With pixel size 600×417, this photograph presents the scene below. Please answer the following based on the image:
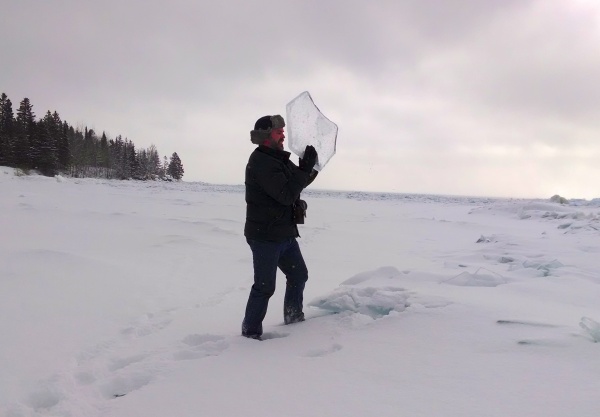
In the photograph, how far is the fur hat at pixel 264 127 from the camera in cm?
283

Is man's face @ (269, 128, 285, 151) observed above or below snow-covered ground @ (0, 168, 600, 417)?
above

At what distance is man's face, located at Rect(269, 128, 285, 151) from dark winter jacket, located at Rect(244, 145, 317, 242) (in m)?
0.06

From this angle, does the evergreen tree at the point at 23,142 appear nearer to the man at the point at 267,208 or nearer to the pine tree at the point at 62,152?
the pine tree at the point at 62,152

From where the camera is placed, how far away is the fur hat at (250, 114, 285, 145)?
283 centimetres

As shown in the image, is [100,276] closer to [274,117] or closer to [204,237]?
[274,117]

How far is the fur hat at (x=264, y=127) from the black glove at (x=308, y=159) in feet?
0.92

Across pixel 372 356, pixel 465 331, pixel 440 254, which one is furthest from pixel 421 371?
pixel 440 254

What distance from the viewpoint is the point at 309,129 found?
3.11 metres

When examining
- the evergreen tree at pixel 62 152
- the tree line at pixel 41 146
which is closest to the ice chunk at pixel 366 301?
→ the tree line at pixel 41 146

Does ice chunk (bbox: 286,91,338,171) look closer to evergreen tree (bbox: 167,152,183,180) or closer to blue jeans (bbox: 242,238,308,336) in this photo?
blue jeans (bbox: 242,238,308,336)

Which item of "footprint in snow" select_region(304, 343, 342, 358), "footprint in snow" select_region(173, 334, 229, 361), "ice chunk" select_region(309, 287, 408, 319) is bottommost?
"footprint in snow" select_region(173, 334, 229, 361)

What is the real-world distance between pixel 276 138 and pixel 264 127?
0.12 metres

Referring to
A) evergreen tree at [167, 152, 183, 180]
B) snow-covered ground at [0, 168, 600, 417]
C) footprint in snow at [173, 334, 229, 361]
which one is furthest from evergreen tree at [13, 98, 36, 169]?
footprint in snow at [173, 334, 229, 361]

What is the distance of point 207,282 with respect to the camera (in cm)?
492
